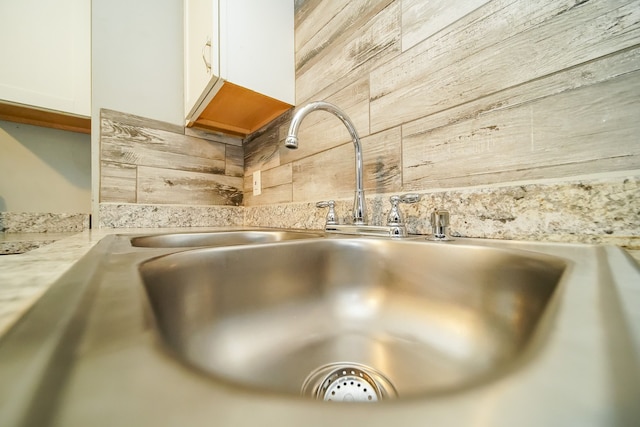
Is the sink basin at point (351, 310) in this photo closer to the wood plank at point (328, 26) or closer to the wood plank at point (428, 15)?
the wood plank at point (428, 15)

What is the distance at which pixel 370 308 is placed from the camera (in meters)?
0.49

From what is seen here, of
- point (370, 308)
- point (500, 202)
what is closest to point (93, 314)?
point (370, 308)

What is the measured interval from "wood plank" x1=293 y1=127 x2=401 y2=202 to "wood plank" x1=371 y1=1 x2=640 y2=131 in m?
0.07

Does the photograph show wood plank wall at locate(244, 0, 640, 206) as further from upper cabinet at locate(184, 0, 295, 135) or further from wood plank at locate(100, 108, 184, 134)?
wood plank at locate(100, 108, 184, 134)

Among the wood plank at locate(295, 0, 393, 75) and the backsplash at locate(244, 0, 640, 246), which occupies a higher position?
the wood plank at locate(295, 0, 393, 75)

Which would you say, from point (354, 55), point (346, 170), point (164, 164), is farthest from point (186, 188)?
point (354, 55)

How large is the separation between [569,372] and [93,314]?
237 mm

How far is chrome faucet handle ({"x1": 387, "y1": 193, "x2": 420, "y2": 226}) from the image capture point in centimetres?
60

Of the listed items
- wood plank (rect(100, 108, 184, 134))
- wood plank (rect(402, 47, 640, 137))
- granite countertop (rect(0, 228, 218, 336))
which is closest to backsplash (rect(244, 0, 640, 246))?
wood plank (rect(402, 47, 640, 137))

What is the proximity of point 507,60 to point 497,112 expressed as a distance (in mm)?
107

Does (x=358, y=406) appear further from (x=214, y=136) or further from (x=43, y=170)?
(x=43, y=170)

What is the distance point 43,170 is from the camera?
57.9 inches

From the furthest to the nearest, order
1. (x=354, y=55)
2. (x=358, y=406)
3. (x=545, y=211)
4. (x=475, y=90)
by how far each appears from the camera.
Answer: (x=354, y=55), (x=475, y=90), (x=545, y=211), (x=358, y=406)

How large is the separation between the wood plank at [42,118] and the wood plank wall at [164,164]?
0.84ft
